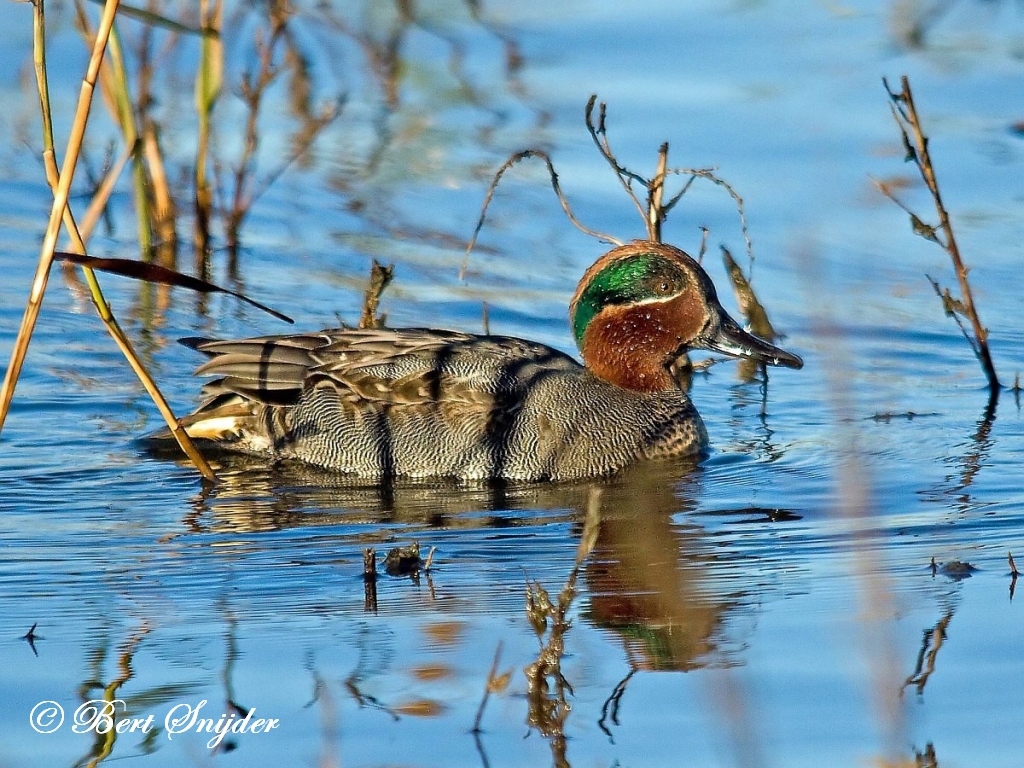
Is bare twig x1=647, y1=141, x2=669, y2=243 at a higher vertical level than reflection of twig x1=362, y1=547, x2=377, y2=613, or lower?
higher

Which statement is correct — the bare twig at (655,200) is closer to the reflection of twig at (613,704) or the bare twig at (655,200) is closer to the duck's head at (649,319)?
the duck's head at (649,319)

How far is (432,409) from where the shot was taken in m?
7.97

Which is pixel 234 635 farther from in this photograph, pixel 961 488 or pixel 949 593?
pixel 961 488

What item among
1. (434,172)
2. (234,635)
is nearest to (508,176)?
(434,172)

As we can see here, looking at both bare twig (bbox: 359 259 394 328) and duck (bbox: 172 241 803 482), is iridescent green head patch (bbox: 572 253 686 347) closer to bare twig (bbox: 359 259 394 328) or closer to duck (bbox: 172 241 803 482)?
duck (bbox: 172 241 803 482)

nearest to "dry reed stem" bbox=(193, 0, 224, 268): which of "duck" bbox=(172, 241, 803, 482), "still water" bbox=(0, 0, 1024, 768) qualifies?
"still water" bbox=(0, 0, 1024, 768)

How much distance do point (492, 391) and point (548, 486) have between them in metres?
0.49

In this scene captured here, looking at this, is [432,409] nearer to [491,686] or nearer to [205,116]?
[205,116]

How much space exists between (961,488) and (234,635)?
11.0ft

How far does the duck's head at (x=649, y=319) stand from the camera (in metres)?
8.41

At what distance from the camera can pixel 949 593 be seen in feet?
19.0

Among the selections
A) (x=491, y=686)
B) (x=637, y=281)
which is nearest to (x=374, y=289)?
(x=637, y=281)

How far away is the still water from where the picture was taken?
15.6 feet

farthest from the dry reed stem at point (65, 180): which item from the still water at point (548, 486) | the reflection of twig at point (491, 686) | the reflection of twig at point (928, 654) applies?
the reflection of twig at point (928, 654)
